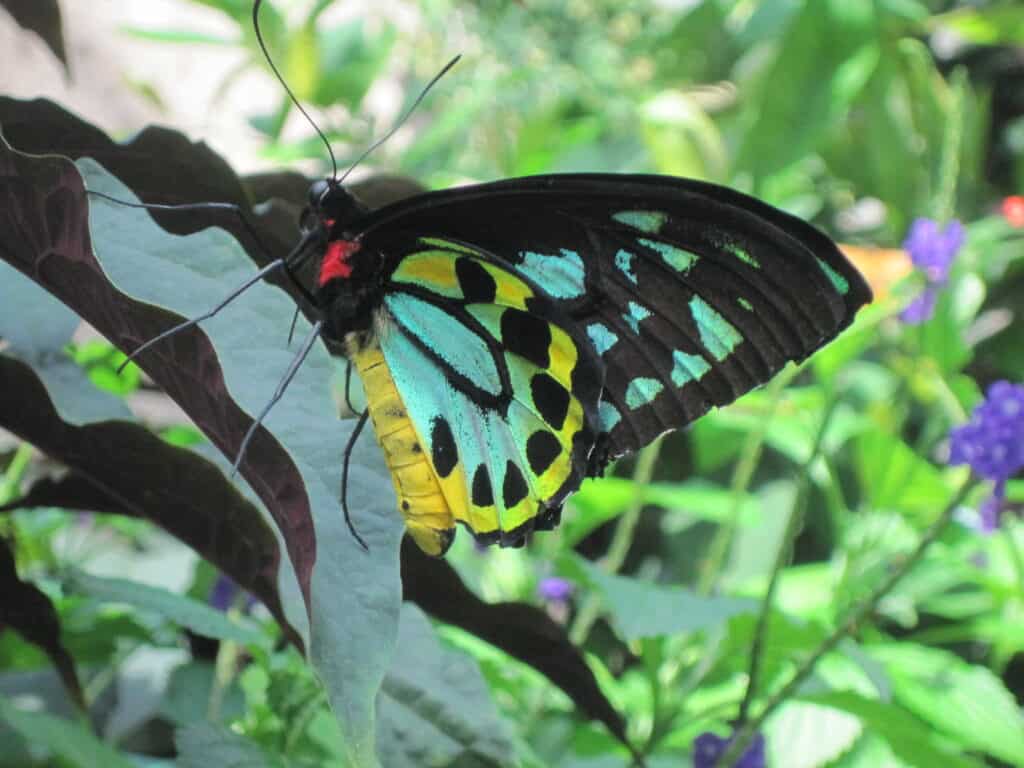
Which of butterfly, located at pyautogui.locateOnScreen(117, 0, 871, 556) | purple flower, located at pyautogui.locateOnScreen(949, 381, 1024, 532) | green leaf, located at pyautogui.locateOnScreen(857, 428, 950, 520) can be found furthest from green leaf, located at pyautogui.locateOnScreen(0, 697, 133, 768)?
green leaf, located at pyautogui.locateOnScreen(857, 428, 950, 520)

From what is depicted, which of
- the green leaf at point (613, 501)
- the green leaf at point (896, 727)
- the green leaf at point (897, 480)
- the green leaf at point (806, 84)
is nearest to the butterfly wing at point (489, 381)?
the green leaf at point (896, 727)

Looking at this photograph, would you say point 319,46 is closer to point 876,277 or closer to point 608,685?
point 876,277

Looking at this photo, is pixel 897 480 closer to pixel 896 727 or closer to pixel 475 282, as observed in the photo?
pixel 896 727

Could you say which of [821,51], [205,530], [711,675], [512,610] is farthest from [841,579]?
[821,51]

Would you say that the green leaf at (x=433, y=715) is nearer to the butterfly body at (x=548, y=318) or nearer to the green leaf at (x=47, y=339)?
the butterfly body at (x=548, y=318)

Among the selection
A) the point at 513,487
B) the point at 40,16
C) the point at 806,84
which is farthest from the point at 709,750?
the point at 806,84

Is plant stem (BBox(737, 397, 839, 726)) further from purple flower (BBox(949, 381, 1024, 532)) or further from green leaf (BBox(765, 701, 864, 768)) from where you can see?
green leaf (BBox(765, 701, 864, 768))
